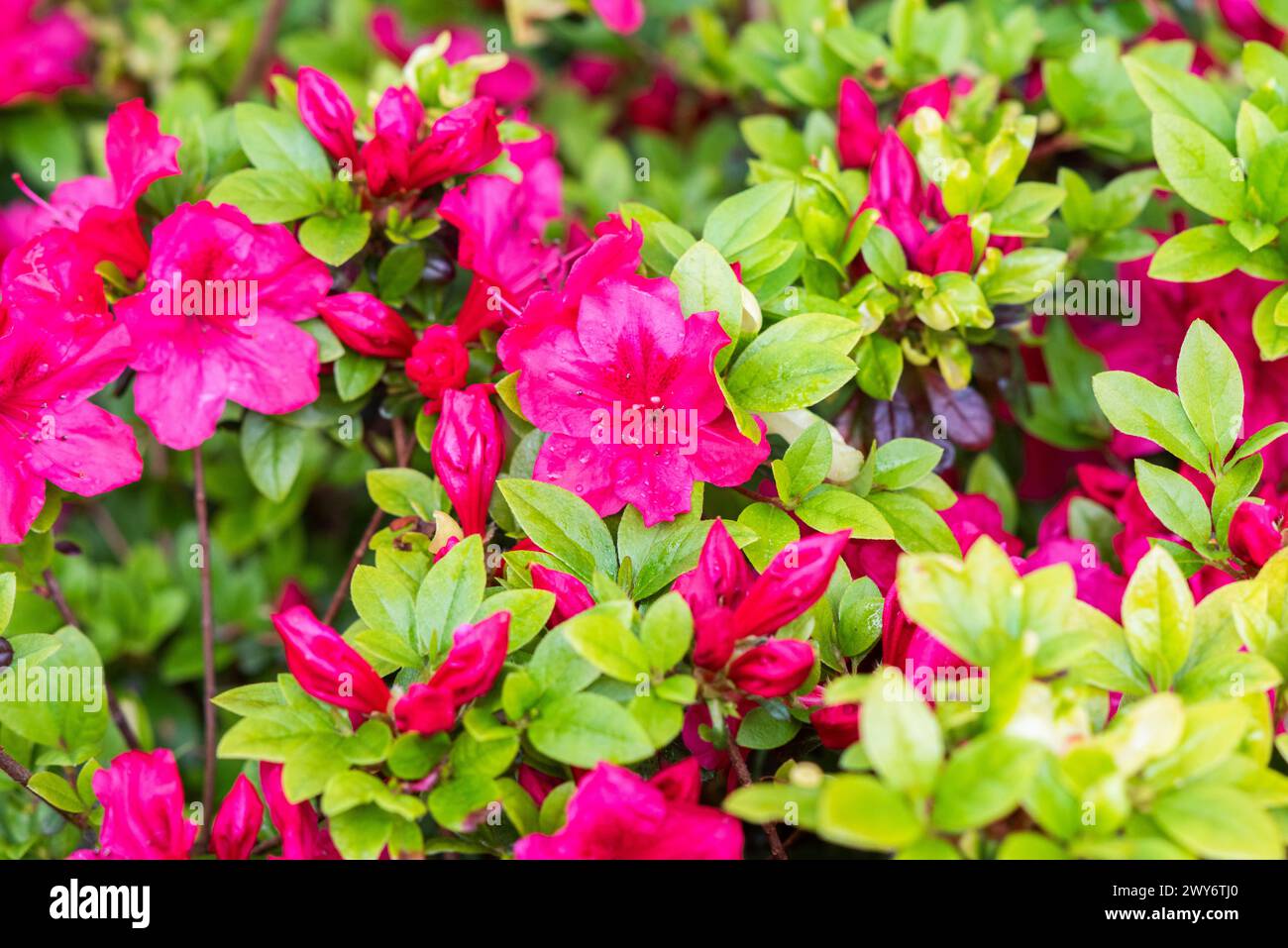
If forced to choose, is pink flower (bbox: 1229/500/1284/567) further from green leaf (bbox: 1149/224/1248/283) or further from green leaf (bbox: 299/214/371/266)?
green leaf (bbox: 299/214/371/266)

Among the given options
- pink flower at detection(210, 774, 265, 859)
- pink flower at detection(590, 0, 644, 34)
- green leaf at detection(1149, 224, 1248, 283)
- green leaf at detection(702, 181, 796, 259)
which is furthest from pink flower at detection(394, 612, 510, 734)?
pink flower at detection(590, 0, 644, 34)

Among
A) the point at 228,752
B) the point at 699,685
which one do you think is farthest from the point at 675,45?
the point at 228,752

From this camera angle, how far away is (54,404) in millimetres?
1089

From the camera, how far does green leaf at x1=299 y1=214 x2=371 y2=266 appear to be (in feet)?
3.77

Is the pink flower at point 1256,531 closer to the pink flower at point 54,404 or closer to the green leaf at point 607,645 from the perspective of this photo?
the green leaf at point 607,645

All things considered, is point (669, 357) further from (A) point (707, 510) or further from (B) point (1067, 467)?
(B) point (1067, 467)

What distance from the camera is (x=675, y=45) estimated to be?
1897 millimetres

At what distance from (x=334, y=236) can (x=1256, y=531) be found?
86 cm

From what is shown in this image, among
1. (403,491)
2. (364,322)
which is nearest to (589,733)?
(403,491)

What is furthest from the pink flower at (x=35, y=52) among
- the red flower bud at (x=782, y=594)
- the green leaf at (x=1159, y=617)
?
the green leaf at (x=1159, y=617)

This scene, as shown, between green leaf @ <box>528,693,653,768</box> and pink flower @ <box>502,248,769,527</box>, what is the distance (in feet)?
0.62

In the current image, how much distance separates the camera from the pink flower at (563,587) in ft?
3.28
